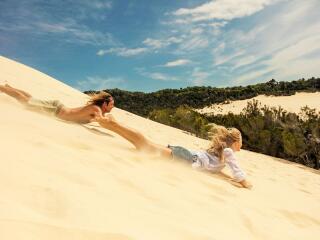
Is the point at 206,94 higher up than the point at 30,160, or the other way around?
the point at 206,94

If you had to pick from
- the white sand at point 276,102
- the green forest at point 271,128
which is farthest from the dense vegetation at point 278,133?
the white sand at point 276,102

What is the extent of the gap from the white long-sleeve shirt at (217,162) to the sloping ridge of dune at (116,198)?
0.56 feet

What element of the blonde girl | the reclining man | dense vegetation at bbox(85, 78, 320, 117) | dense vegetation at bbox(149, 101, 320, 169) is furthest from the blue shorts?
dense vegetation at bbox(85, 78, 320, 117)

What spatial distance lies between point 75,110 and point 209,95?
40.3 meters

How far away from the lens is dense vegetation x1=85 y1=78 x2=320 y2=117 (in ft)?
138

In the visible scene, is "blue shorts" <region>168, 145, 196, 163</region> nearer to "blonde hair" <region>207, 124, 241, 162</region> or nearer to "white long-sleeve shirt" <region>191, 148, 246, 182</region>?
"white long-sleeve shirt" <region>191, 148, 246, 182</region>

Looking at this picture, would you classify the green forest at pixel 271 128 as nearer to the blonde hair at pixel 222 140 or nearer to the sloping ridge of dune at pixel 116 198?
the blonde hair at pixel 222 140

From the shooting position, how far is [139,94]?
50688 millimetres

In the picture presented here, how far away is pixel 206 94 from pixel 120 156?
4284 cm

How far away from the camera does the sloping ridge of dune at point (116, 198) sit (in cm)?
224

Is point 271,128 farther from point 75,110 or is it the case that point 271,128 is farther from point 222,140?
point 75,110

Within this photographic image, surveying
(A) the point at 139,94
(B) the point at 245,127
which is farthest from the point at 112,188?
(A) the point at 139,94

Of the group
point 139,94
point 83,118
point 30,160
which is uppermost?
point 139,94

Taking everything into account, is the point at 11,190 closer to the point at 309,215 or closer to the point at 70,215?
the point at 70,215
